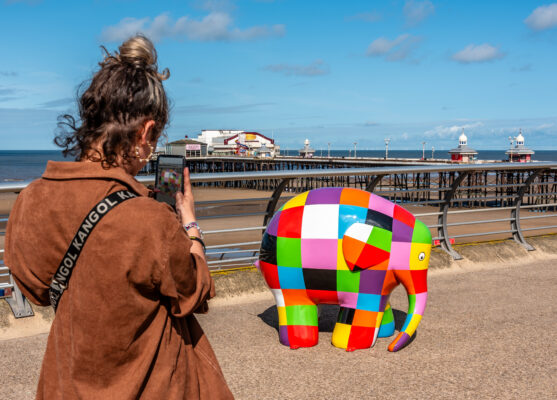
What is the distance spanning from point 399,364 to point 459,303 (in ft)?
5.10

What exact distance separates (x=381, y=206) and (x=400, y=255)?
13.2 inches

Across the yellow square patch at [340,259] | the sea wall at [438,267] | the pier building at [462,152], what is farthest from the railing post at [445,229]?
the pier building at [462,152]

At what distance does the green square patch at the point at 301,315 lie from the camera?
3836 millimetres

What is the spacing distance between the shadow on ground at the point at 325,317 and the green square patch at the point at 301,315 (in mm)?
493

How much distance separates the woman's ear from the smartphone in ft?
0.71

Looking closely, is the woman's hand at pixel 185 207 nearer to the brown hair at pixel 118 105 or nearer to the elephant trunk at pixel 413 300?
the brown hair at pixel 118 105

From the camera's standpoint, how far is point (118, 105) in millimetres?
1474

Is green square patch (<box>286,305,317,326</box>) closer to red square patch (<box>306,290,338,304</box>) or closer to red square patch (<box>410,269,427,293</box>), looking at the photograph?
red square patch (<box>306,290,338,304</box>)

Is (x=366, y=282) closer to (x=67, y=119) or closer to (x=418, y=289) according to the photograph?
(x=418, y=289)

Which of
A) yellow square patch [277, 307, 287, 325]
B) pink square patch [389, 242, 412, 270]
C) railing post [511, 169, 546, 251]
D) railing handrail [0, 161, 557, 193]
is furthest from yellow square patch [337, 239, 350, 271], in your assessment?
railing post [511, 169, 546, 251]

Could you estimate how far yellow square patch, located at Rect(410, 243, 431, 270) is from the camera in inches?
146

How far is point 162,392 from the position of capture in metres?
1.52

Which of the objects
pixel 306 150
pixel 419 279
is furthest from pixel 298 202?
pixel 306 150

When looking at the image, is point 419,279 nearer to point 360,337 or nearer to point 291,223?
point 360,337
